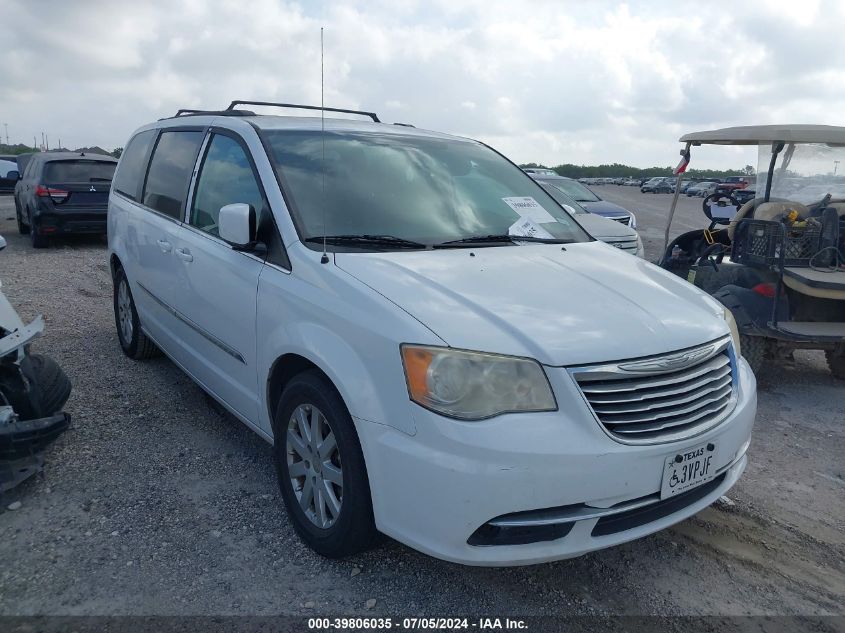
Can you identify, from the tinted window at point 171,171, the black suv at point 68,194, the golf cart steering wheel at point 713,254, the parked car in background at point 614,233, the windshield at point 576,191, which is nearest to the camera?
the tinted window at point 171,171

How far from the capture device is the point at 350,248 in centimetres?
305

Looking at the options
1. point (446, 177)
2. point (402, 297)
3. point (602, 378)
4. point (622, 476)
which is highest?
point (446, 177)

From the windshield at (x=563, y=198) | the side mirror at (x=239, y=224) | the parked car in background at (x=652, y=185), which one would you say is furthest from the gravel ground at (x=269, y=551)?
the parked car in background at (x=652, y=185)

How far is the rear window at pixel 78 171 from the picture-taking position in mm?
11614

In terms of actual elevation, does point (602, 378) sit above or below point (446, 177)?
below

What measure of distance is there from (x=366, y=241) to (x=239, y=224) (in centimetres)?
57

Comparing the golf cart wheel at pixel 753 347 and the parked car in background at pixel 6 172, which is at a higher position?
the parked car in background at pixel 6 172

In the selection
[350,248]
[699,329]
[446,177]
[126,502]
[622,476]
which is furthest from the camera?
[446,177]

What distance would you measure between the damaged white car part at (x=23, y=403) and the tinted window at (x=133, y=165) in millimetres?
1838

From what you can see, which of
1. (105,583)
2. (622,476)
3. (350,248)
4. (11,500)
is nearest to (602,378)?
(622,476)

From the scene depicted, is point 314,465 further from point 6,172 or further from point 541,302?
point 6,172

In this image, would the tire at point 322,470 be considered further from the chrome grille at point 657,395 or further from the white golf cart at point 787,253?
the white golf cart at point 787,253

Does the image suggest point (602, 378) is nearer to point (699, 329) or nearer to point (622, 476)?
point (622, 476)

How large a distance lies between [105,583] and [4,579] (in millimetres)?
401
